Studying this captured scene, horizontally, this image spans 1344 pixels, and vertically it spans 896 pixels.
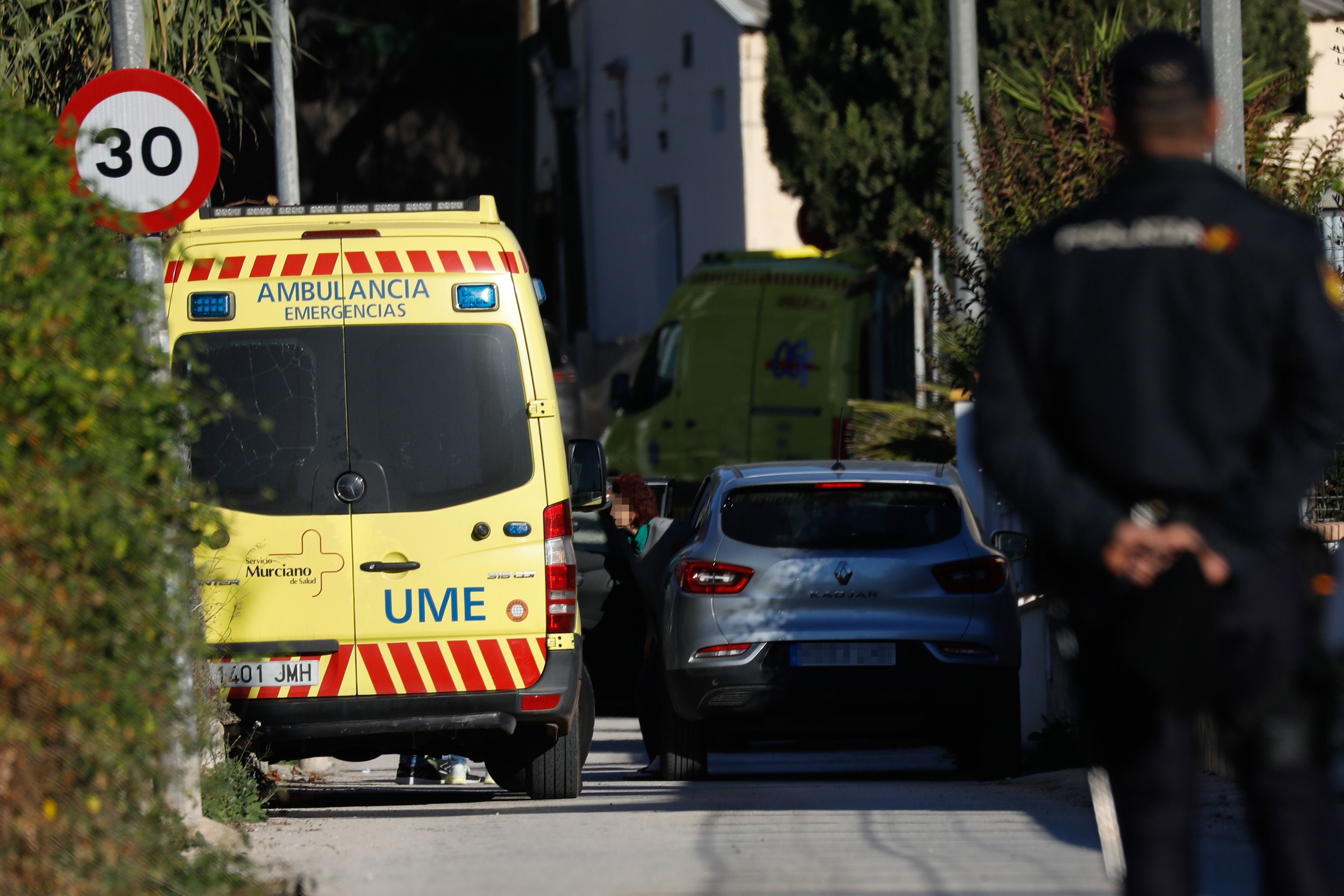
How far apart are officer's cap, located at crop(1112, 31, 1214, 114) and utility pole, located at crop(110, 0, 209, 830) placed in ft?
8.58

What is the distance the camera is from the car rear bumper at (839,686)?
873 centimetres

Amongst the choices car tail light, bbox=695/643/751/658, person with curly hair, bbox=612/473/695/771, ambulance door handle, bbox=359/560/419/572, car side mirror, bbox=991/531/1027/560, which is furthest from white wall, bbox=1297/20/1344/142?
ambulance door handle, bbox=359/560/419/572

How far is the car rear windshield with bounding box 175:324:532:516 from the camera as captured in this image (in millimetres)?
7598

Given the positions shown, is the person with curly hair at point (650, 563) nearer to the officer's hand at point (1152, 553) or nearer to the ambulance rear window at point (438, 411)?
the ambulance rear window at point (438, 411)

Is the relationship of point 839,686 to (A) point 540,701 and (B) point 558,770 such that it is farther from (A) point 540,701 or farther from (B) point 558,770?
(A) point 540,701

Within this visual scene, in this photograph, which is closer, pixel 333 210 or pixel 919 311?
pixel 333 210

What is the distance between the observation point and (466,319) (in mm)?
7633

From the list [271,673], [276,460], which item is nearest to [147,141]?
[276,460]

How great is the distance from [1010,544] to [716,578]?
1.38m

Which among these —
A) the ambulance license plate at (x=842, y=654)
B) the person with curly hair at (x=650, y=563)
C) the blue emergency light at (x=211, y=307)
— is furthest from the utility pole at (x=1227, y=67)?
the blue emergency light at (x=211, y=307)

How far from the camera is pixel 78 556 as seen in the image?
4.50m

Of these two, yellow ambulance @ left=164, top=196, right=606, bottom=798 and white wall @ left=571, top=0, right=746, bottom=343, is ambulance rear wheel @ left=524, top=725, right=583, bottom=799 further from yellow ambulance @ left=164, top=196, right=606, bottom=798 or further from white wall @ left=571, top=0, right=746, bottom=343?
white wall @ left=571, top=0, right=746, bottom=343

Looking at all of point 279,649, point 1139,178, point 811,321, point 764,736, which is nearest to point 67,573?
point 1139,178

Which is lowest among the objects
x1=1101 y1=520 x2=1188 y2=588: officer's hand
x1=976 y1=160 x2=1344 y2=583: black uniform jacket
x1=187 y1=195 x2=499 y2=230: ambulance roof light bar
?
x1=1101 y1=520 x2=1188 y2=588: officer's hand
